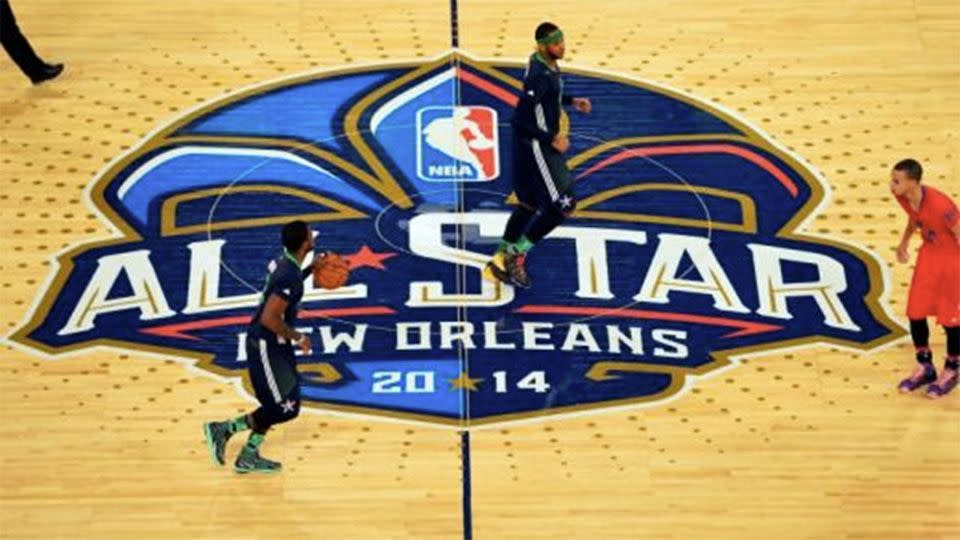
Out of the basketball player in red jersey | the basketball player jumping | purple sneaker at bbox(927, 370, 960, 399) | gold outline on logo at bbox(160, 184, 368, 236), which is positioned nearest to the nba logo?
gold outline on logo at bbox(160, 184, 368, 236)

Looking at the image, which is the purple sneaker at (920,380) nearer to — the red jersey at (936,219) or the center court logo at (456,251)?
the center court logo at (456,251)

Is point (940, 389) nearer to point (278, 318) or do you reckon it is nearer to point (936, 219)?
point (936, 219)

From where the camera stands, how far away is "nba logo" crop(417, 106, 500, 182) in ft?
55.8

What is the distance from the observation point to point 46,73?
706 inches

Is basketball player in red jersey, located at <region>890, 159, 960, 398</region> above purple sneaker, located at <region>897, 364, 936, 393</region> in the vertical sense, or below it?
above

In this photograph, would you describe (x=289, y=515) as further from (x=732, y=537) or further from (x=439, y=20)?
(x=439, y=20)

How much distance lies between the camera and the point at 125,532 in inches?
553

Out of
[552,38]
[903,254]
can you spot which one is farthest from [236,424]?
[903,254]

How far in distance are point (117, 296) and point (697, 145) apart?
15.1ft

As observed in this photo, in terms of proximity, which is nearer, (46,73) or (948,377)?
(948,377)

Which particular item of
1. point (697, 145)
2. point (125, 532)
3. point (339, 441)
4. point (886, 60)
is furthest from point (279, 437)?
point (886, 60)

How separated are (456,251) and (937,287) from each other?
141 inches

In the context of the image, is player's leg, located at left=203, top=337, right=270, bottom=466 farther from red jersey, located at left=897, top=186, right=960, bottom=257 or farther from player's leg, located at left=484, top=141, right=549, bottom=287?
red jersey, located at left=897, top=186, right=960, bottom=257

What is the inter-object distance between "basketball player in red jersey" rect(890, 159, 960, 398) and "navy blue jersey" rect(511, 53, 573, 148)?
2.43 meters
